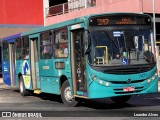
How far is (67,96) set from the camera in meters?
14.2

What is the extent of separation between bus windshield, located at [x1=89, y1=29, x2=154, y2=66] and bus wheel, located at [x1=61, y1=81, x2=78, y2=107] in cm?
184

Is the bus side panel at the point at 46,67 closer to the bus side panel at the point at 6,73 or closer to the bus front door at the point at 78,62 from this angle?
the bus front door at the point at 78,62

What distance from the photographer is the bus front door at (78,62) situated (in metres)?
13.1

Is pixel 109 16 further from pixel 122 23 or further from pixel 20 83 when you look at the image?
pixel 20 83

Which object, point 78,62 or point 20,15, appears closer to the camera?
point 78,62

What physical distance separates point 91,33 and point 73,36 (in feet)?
3.78

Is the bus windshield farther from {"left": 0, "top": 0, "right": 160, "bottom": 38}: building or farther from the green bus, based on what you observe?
{"left": 0, "top": 0, "right": 160, "bottom": 38}: building

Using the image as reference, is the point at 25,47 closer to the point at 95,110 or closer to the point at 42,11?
the point at 95,110

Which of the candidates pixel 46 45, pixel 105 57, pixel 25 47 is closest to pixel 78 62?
pixel 105 57

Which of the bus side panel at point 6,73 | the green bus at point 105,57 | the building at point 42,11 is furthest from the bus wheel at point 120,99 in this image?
the building at point 42,11

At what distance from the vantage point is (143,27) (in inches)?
522

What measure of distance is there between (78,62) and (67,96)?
4.78 feet

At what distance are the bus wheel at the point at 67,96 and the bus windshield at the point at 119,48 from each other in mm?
1836

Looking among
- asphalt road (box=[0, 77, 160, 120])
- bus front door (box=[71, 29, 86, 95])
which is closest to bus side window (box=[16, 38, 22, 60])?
asphalt road (box=[0, 77, 160, 120])
